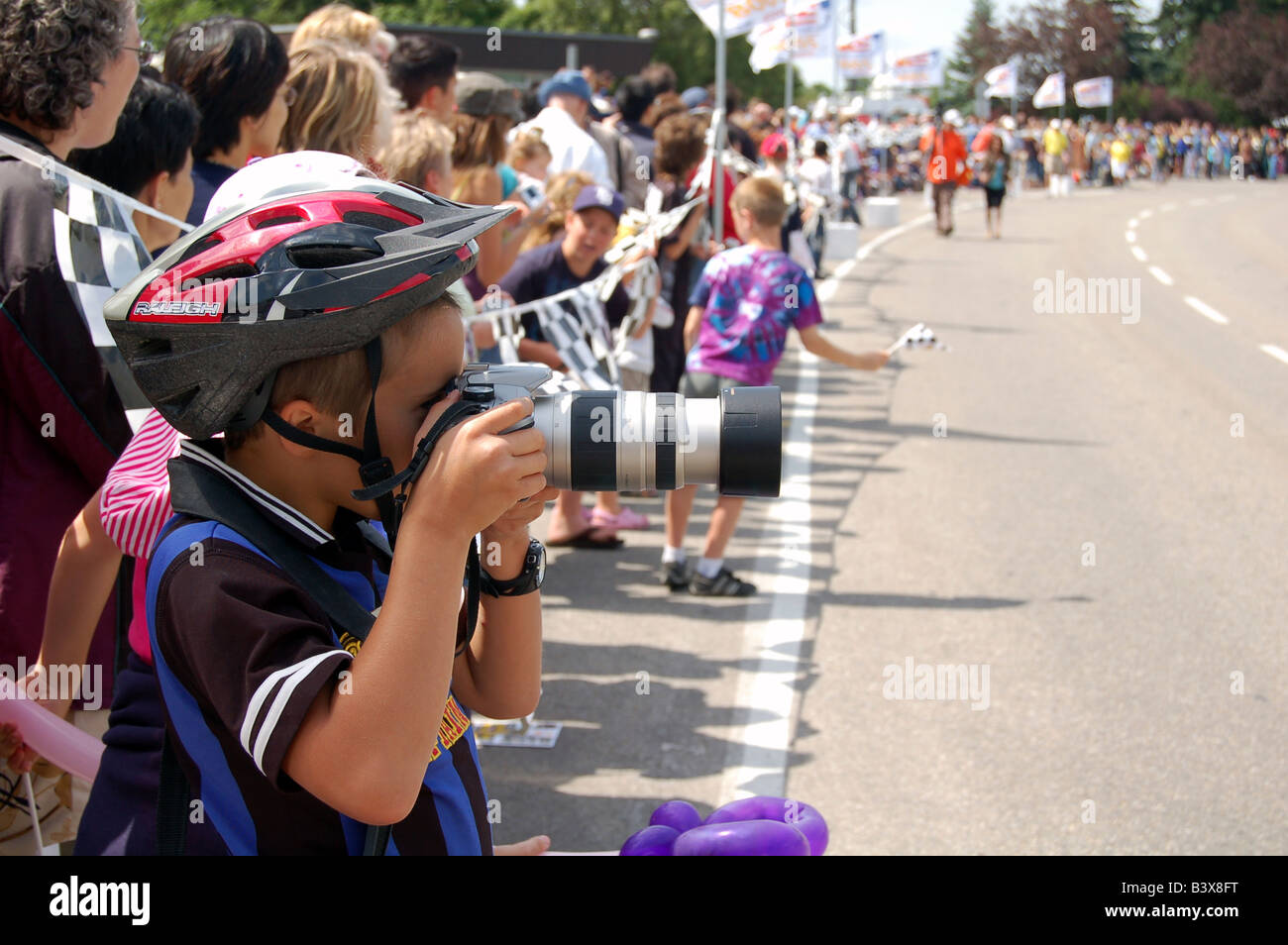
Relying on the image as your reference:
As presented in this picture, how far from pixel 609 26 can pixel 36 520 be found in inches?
2629

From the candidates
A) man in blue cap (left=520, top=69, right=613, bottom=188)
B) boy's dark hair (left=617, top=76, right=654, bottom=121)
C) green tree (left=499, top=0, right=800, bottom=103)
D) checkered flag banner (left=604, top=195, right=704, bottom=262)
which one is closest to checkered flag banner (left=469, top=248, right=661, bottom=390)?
checkered flag banner (left=604, top=195, right=704, bottom=262)

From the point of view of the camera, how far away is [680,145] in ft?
26.3

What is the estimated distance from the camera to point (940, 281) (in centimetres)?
1689

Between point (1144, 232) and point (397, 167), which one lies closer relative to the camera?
point (397, 167)

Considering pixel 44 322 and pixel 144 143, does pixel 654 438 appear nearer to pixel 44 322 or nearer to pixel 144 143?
pixel 44 322

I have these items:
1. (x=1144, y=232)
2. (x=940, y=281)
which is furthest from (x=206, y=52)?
(x=1144, y=232)

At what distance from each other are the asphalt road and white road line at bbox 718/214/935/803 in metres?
0.02

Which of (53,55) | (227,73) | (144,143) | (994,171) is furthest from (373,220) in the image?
(994,171)

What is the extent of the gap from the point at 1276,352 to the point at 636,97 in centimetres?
633

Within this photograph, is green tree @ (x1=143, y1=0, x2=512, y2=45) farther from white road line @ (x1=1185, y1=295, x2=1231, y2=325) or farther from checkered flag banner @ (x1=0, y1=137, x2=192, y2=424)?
checkered flag banner @ (x1=0, y1=137, x2=192, y2=424)

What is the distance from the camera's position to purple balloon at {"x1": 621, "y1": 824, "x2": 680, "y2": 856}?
184 centimetres

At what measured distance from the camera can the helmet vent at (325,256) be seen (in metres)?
1.42
